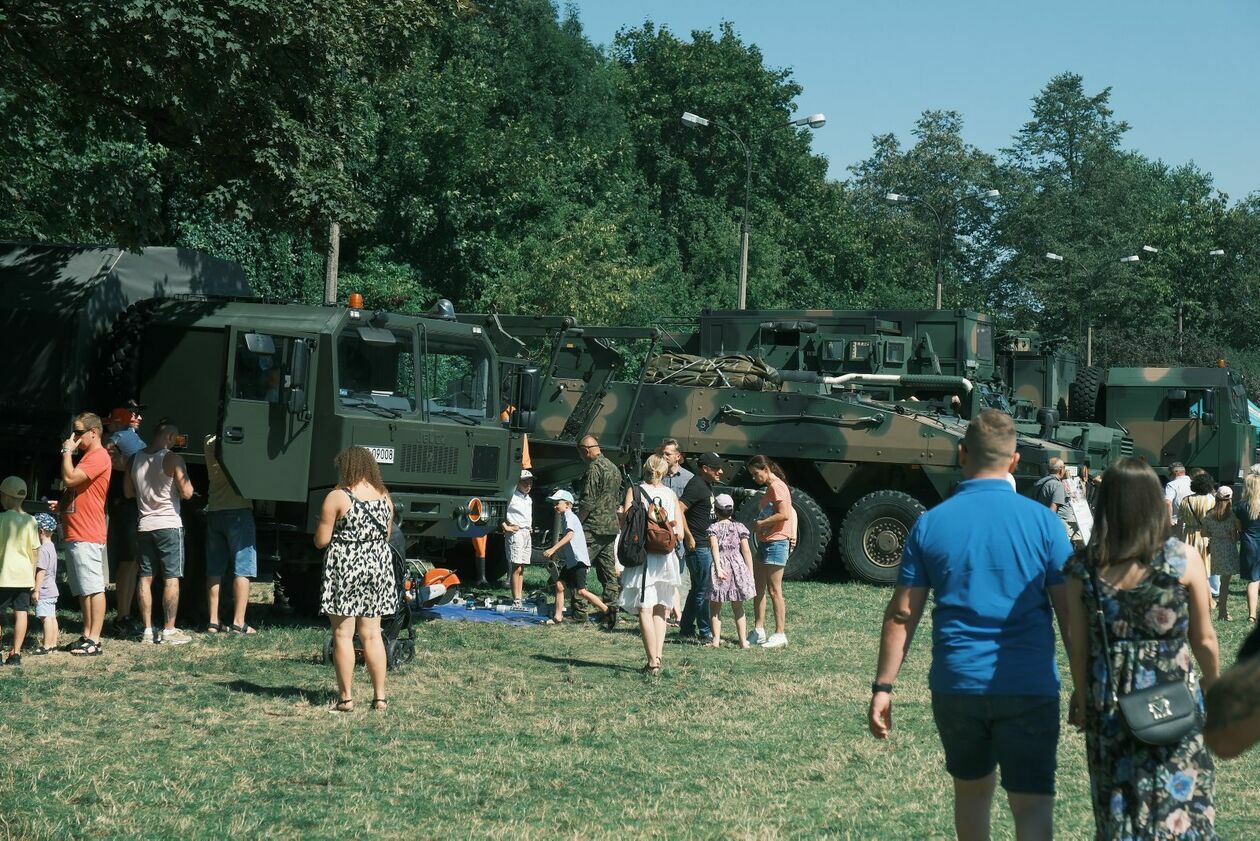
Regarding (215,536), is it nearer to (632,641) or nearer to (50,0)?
(632,641)

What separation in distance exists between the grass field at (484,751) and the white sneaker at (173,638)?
14 centimetres

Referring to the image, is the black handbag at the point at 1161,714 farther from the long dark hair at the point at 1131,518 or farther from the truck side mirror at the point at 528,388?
the truck side mirror at the point at 528,388

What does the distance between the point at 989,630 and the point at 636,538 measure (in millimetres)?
6129

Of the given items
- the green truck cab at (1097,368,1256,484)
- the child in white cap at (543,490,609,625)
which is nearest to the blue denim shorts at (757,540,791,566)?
the child in white cap at (543,490,609,625)

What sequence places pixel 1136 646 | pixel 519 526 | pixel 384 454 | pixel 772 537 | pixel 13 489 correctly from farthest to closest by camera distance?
pixel 519 526 → pixel 384 454 → pixel 772 537 → pixel 13 489 → pixel 1136 646

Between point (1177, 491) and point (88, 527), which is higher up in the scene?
point (1177, 491)

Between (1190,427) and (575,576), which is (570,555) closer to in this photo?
(575,576)

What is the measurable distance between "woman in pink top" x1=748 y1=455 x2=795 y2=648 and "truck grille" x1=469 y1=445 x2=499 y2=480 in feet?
7.91

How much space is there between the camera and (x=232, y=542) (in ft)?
41.7

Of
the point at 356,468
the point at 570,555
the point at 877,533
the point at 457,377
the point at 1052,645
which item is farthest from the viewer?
the point at 877,533

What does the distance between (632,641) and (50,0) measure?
6639 mm

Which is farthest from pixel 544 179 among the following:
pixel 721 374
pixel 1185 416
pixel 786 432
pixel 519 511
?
pixel 519 511

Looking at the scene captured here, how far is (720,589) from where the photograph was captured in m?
12.6

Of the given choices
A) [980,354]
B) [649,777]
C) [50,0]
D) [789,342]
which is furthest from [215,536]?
[980,354]
